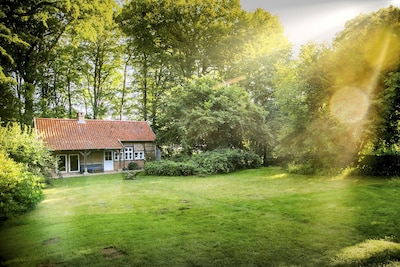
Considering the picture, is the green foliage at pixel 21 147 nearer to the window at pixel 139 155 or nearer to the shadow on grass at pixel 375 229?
the shadow on grass at pixel 375 229

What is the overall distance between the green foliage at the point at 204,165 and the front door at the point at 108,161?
6469 mm

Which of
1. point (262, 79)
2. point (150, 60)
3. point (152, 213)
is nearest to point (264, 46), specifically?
point (262, 79)

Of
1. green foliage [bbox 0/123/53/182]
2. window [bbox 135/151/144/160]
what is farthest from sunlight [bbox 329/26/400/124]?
window [bbox 135/151/144/160]

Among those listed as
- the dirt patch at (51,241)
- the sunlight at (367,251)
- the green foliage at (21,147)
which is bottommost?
the sunlight at (367,251)

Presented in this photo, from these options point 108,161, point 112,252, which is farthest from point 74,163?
point 112,252

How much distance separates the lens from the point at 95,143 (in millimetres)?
25719

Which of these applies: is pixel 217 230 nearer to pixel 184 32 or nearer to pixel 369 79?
pixel 369 79

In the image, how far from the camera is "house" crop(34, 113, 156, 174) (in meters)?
24.8

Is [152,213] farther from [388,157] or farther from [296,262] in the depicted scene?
[388,157]

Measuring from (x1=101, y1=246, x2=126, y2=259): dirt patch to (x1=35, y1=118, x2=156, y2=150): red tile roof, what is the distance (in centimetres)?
1945

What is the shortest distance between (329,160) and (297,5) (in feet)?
34.6

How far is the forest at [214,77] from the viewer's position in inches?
540

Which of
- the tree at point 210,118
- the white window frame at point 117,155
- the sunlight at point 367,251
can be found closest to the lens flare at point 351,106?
the sunlight at point 367,251

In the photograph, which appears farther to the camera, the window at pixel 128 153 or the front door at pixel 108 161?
the window at pixel 128 153
